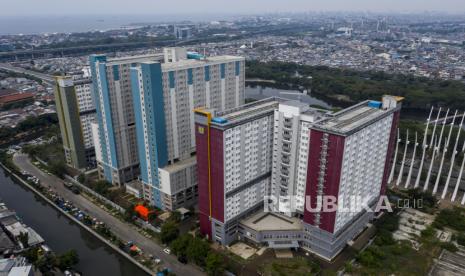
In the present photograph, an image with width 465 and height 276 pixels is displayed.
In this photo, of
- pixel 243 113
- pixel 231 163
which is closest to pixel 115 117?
pixel 243 113

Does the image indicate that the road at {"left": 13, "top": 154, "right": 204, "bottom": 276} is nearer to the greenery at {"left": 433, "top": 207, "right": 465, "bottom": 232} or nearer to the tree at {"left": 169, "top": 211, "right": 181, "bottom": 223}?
the tree at {"left": 169, "top": 211, "right": 181, "bottom": 223}

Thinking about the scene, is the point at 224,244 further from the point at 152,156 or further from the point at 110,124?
the point at 110,124

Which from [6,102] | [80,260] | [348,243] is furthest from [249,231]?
[6,102]

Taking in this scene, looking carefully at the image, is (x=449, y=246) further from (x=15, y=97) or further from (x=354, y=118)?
(x=15, y=97)

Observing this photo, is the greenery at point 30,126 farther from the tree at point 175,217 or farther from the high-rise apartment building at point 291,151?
the high-rise apartment building at point 291,151

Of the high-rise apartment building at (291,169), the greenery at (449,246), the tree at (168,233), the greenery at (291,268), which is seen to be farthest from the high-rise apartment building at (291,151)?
the greenery at (449,246)
